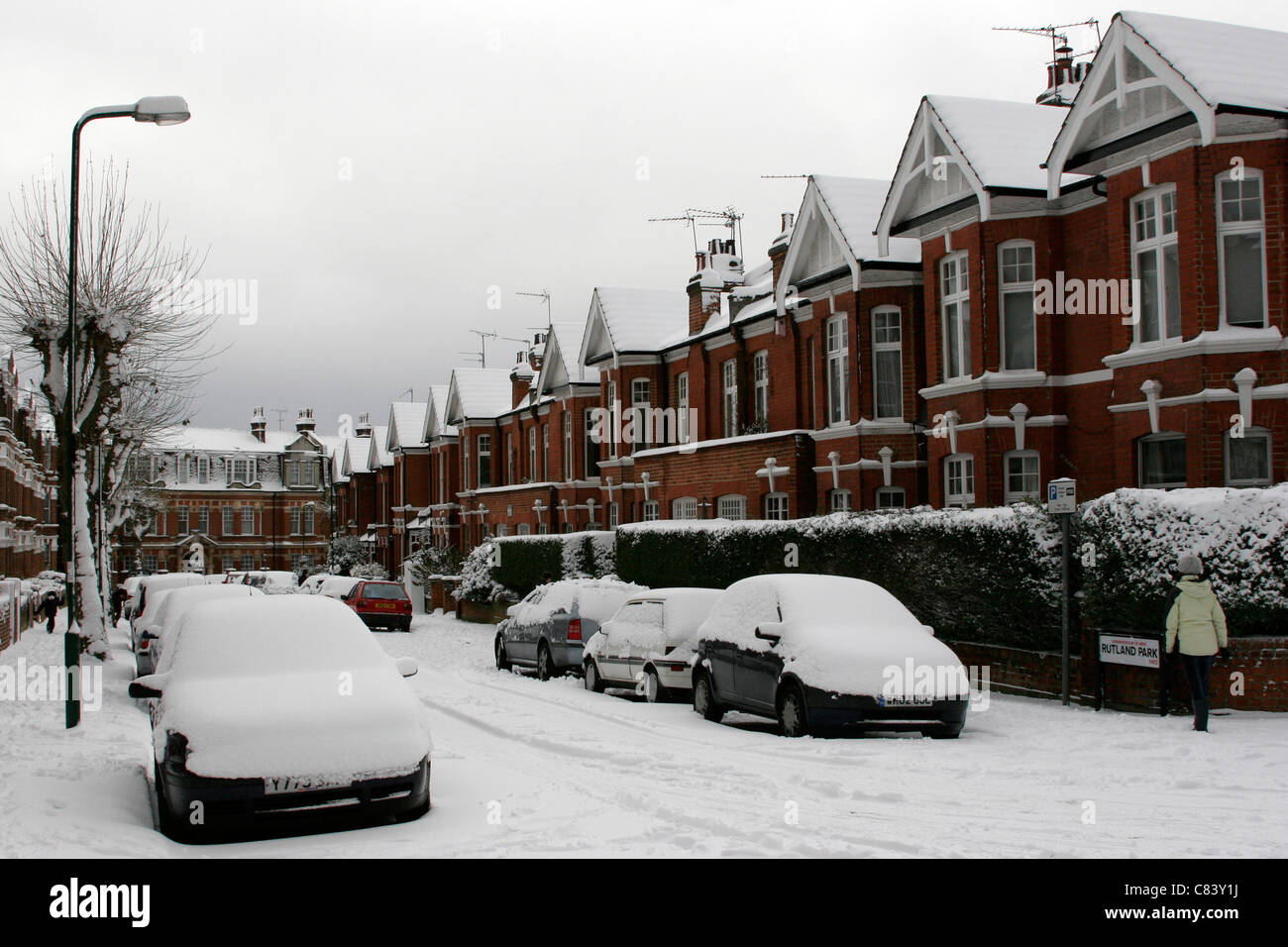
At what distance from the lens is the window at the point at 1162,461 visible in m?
16.6

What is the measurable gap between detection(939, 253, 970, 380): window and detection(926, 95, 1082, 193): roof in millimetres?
1553

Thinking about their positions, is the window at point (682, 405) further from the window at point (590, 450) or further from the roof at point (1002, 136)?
the roof at point (1002, 136)

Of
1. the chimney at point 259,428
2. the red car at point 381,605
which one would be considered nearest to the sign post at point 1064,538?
the red car at point 381,605

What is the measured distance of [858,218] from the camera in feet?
79.8

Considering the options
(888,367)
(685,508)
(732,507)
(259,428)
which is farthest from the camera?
(259,428)

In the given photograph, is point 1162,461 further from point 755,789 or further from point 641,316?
point 641,316

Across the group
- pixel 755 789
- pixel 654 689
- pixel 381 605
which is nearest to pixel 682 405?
pixel 381 605

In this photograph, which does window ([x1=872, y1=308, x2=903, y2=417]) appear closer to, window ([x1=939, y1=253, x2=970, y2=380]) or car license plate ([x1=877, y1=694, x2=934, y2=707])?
window ([x1=939, y1=253, x2=970, y2=380])

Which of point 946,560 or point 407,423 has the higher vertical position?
point 407,423

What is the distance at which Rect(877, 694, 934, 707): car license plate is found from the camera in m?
11.8

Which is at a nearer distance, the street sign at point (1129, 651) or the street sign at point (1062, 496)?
the street sign at point (1129, 651)

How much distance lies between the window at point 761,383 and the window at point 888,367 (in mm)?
5243

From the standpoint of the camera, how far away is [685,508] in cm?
3022

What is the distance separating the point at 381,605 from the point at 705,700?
21.2m
